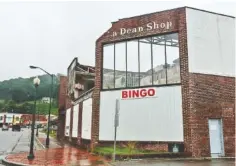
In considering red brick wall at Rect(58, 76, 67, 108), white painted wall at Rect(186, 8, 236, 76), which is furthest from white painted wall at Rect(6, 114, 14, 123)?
white painted wall at Rect(186, 8, 236, 76)

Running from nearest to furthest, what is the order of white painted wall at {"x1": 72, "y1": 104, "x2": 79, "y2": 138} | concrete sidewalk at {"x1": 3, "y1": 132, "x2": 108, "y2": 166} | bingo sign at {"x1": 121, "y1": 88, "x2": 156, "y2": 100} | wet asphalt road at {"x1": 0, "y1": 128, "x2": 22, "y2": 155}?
concrete sidewalk at {"x1": 3, "y1": 132, "x2": 108, "y2": 166}, bingo sign at {"x1": 121, "y1": 88, "x2": 156, "y2": 100}, wet asphalt road at {"x1": 0, "y1": 128, "x2": 22, "y2": 155}, white painted wall at {"x1": 72, "y1": 104, "x2": 79, "y2": 138}

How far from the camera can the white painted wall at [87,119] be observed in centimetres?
2114

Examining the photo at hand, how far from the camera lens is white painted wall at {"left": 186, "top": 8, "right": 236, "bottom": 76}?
56.7ft

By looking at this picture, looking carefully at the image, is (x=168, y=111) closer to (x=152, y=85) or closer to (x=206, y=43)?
(x=152, y=85)

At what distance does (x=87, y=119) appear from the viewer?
21922 millimetres

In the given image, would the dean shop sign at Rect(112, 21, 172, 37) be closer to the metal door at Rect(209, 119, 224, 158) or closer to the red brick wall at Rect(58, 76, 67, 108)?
the metal door at Rect(209, 119, 224, 158)

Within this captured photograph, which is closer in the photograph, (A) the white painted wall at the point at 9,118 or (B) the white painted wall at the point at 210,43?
(B) the white painted wall at the point at 210,43

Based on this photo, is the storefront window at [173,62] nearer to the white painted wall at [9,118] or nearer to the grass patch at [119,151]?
the grass patch at [119,151]

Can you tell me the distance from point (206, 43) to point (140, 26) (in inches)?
165

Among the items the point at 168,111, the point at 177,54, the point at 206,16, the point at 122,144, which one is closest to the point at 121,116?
the point at 122,144

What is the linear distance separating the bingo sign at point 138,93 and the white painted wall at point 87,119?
3.93 meters

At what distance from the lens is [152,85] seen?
696 inches

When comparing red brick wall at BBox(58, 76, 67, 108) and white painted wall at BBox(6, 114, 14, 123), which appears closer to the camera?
red brick wall at BBox(58, 76, 67, 108)

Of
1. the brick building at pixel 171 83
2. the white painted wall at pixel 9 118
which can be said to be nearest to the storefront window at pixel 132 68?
the brick building at pixel 171 83
